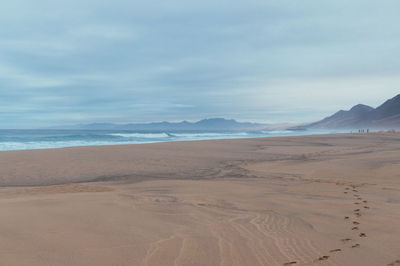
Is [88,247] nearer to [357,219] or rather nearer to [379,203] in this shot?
[357,219]

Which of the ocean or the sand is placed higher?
the ocean

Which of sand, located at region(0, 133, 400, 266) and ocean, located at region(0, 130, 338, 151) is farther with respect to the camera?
ocean, located at region(0, 130, 338, 151)

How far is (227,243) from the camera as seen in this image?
3.89m

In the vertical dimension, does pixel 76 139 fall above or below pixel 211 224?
above

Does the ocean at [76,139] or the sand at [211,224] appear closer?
the sand at [211,224]

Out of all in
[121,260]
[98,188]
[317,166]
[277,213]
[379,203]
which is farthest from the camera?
[317,166]

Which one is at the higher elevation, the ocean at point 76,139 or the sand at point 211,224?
the ocean at point 76,139

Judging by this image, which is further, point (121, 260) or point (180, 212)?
point (180, 212)

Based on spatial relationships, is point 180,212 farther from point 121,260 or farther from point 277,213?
point 121,260

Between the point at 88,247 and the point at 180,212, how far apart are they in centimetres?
196

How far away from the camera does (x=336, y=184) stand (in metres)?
8.73

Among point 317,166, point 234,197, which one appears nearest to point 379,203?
point 234,197

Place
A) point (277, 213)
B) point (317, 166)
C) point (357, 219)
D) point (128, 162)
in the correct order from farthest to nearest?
point (128, 162)
point (317, 166)
point (277, 213)
point (357, 219)

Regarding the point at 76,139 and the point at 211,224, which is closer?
the point at 211,224
